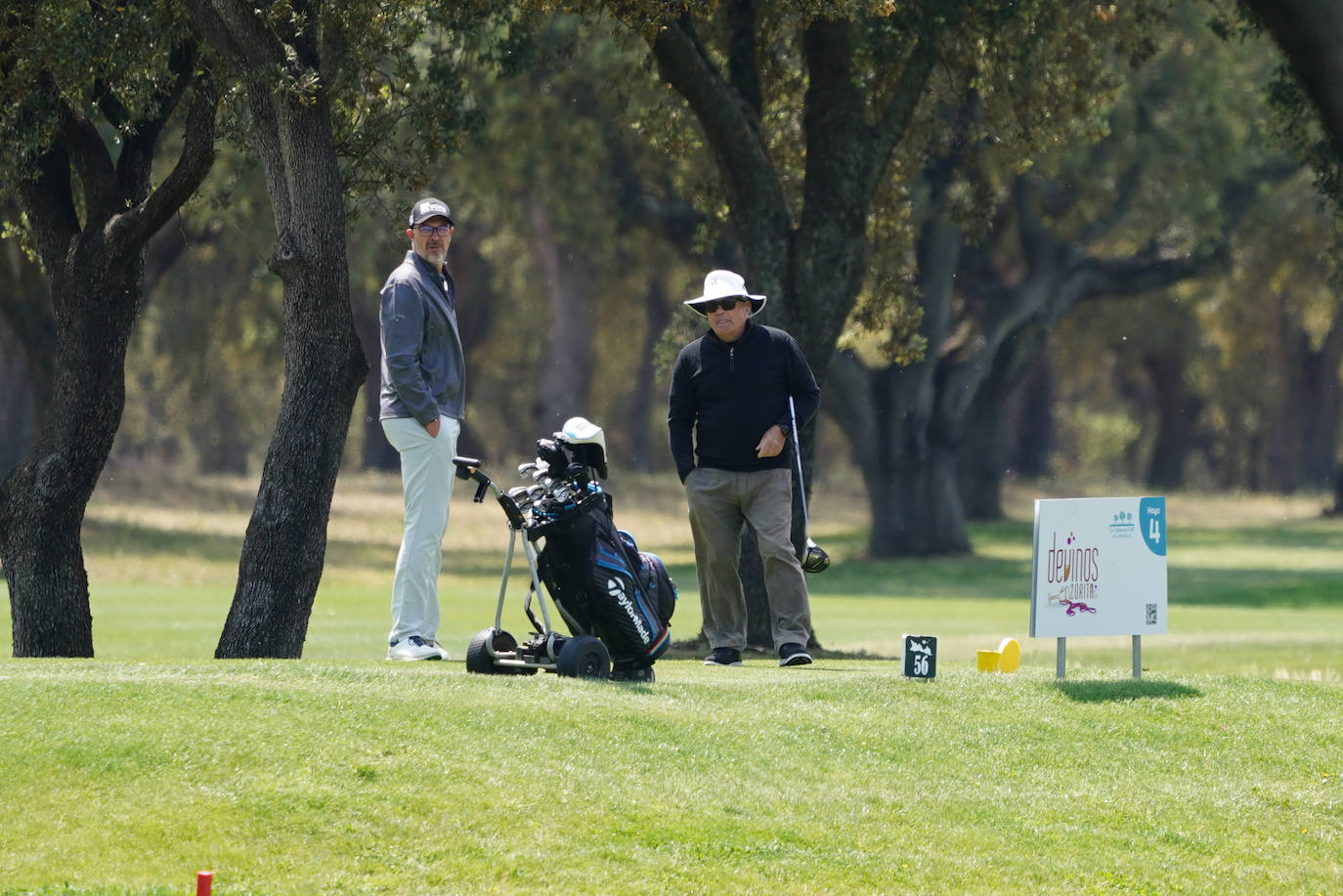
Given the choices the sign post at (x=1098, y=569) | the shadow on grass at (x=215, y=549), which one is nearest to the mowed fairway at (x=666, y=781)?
the sign post at (x=1098, y=569)

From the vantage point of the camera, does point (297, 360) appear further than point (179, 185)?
No

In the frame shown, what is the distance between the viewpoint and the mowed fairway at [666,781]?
8062mm

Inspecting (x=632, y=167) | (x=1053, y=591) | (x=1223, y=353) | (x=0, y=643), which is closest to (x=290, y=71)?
(x=1053, y=591)

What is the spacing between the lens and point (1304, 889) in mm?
9180

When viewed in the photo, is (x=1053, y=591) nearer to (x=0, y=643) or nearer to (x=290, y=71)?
(x=290, y=71)

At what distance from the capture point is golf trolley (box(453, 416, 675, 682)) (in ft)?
35.3

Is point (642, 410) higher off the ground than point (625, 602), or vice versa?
point (642, 410)

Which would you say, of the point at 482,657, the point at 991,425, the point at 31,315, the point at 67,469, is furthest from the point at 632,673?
the point at 991,425

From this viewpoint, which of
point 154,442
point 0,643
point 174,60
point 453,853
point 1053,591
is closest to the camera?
point 453,853

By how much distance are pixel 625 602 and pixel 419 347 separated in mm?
2108

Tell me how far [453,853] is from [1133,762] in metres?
4.12

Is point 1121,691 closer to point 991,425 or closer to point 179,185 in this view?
point 179,185

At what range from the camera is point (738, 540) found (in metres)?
12.5

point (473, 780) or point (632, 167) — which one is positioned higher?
point (632, 167)
